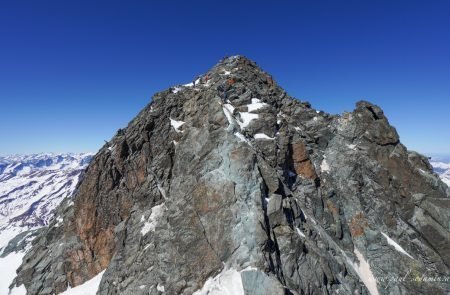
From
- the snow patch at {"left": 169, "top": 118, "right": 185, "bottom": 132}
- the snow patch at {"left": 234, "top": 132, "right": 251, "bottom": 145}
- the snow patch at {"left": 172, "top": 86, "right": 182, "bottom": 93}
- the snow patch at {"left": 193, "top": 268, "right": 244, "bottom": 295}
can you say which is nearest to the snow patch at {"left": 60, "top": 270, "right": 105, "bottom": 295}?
the snow patch at {"left": 193, "top": 268, "right": 244, "bottom": 295}

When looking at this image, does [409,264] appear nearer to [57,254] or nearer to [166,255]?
[166,255]

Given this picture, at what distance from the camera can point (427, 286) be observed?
35719 mm

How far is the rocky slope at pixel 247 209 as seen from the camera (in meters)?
30.7

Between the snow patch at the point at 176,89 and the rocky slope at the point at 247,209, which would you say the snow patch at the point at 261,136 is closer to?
the rocky slope at the point at 247,209

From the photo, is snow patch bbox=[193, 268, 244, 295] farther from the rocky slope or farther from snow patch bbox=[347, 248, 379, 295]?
snow patch bbox=[347, 248, 379, 295]

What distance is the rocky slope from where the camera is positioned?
101ft

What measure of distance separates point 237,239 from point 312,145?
87.7ft

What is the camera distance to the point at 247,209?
104 feet

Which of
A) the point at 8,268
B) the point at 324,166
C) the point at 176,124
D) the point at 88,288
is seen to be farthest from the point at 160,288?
the point at 8,268

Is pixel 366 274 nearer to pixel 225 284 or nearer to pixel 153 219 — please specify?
pixel 225 284

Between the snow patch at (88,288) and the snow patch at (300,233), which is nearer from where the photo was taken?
the snow patch at (300,233)

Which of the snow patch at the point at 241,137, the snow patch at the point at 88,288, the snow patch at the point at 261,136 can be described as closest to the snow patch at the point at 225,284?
the snow patch at the point at 241,137

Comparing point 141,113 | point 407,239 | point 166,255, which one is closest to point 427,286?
point 407,239

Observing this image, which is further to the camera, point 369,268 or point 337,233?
point 337,233
